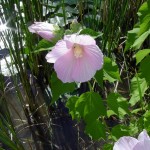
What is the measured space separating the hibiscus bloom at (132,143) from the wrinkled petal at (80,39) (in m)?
0.47

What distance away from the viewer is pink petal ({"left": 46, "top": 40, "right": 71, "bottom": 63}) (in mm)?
1111

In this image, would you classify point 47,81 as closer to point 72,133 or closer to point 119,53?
point 72,133

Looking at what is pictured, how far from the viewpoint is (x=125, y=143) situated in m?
0.68

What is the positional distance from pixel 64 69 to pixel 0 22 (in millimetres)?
811

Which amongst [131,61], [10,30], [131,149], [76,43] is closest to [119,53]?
[131,61]

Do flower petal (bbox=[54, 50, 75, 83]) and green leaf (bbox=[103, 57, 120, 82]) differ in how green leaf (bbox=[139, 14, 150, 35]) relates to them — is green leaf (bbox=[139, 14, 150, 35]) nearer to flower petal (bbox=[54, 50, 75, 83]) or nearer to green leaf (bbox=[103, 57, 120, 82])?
green leaf (bbox=[103, 57, 120, 82])

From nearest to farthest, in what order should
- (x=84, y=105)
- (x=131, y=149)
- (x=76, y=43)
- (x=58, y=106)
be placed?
(x=131, y=149) → (x=76, y=43) → (x=84, y=105) → (x=58, y=106)

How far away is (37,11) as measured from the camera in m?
2.10

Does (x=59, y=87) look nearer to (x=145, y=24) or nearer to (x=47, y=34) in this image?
(x=47, y=34)

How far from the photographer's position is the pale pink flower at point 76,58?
1.10 metres

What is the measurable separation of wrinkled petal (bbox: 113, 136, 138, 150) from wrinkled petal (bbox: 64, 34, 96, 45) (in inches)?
18.3

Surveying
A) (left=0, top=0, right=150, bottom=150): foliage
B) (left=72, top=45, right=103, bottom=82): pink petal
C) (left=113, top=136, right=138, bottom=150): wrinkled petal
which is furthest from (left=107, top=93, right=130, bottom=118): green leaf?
(left=113, top=136, right=138, bottom=150): wrinkled petal

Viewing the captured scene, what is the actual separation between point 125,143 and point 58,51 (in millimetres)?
521

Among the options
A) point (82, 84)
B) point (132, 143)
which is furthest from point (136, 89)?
point (132, 143)
